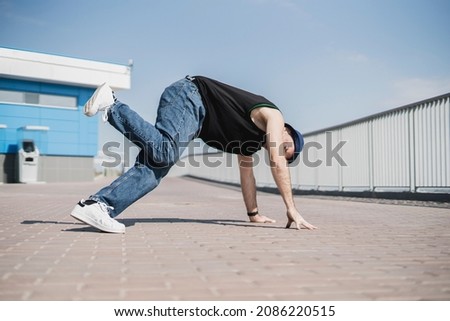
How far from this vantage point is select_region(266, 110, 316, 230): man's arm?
398 cm

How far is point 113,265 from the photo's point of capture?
238 centimetres

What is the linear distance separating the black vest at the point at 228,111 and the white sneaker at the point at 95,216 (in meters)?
1.24

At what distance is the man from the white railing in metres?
4.05

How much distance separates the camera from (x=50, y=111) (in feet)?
80.7

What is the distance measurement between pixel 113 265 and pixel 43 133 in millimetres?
23660

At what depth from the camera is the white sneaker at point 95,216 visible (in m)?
3.75

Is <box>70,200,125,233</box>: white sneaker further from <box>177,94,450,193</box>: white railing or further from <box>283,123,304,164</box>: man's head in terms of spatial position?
<box>177,94,450,193</box>: white railing

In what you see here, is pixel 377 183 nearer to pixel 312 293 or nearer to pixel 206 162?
pixel 312 293

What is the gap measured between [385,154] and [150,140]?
6.46m

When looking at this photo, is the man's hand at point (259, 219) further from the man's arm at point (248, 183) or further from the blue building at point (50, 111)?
the blue building at point (50, 111)

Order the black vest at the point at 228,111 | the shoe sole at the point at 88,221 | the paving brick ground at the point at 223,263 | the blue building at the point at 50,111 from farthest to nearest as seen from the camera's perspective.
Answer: the blue building at the point at 50,111 → the black vest at the point at 228,111 → the shoe sole at the point at 88,221 → the paving brick ground at the point at 223,263

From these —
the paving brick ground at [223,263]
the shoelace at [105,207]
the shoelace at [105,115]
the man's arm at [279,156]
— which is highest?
the shoelace at [105,115]

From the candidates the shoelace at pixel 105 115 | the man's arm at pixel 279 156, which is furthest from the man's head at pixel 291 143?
the shoelace at pixel 105 115
